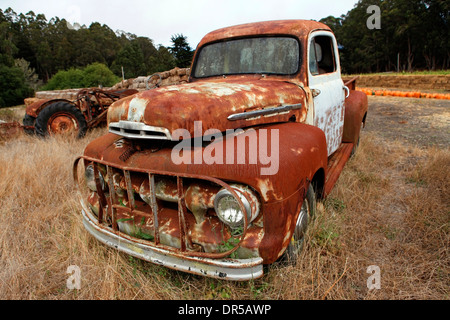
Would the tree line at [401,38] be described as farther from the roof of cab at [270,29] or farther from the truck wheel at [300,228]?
the truck wheel at [300,228]

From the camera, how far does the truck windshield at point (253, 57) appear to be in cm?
296

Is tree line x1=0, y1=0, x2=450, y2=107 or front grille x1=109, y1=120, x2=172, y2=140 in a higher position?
tree line x1=0, y1=0, x2=450, y2=107

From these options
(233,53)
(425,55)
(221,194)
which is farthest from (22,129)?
(425,55)

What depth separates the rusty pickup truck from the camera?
1.76 metres

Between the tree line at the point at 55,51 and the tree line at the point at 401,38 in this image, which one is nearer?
the tree line at the point at 401,38

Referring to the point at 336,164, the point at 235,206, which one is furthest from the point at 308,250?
the point at 336,164

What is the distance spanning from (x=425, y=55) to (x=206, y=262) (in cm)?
3518

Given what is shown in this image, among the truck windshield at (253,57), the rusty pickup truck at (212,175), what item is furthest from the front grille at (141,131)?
the truck windshield at (253,57)

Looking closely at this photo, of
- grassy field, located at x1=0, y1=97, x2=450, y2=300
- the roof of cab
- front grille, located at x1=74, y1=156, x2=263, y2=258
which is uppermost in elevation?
the roof of cab

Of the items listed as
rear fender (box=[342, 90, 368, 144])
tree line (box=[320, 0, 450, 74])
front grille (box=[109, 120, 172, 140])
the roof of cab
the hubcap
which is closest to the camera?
Result: front grille (box=[109, 120, 172, 140])

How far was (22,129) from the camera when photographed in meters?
6.71

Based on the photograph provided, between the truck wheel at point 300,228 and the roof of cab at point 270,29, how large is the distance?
1.64 m

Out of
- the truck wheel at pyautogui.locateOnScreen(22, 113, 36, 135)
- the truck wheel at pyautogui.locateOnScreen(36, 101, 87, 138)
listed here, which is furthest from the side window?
the truck wheel at pyautogui.locateOnScreen(22, 113, 36, 135)

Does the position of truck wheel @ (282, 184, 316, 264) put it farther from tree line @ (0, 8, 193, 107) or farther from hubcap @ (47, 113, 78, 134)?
tree line @ (0, 8, 193, 107)
